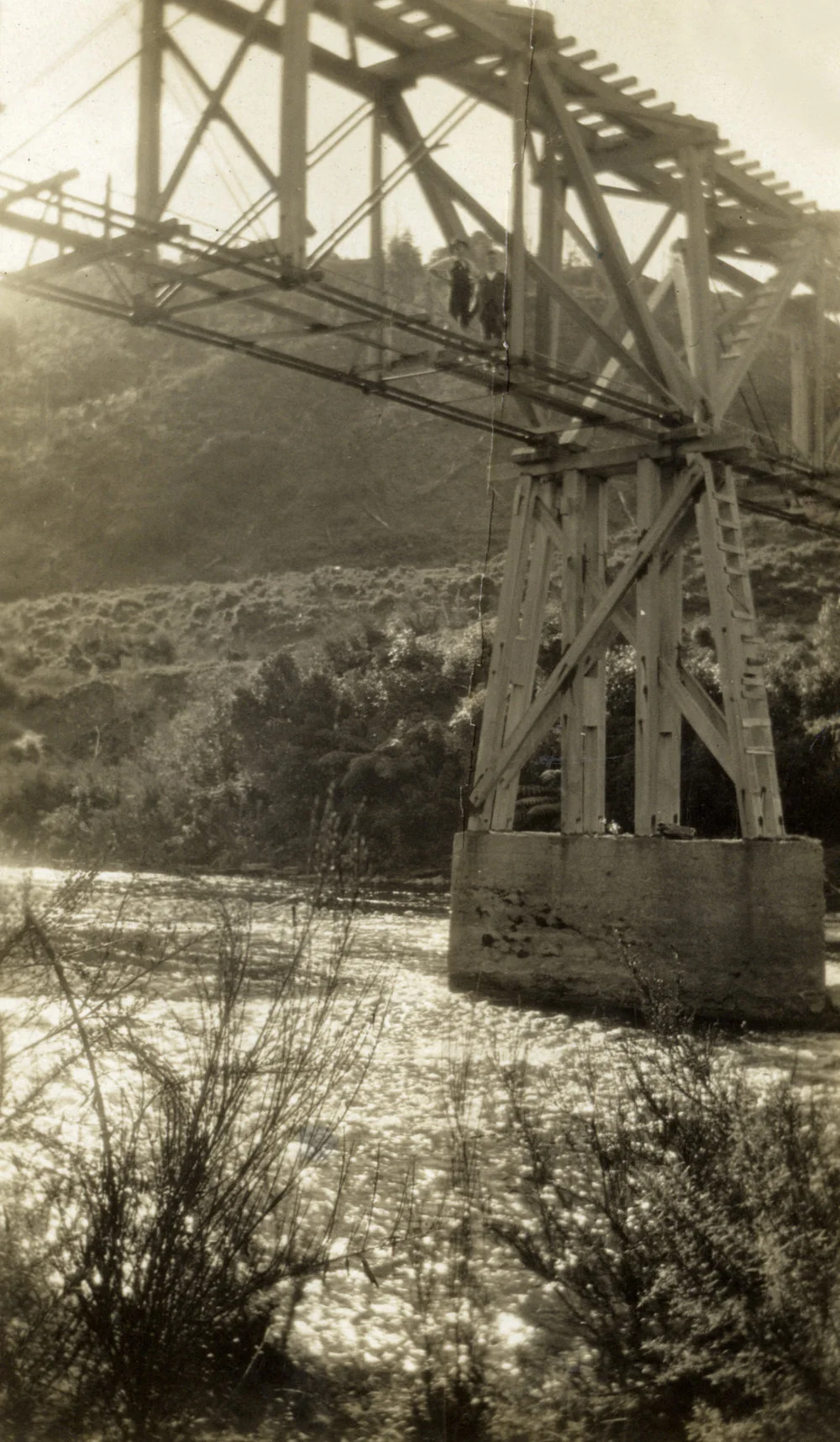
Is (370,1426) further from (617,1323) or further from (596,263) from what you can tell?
(596,263)

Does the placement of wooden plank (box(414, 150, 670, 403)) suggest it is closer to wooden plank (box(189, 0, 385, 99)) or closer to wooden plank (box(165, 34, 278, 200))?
wooden plank (box(189, 0, 385, 99))

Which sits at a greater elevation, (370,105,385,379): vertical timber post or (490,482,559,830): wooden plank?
(370,105,385,379): vertical timber post

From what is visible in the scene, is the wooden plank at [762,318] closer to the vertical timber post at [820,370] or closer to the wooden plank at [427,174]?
the vertical timber post at [820,370]

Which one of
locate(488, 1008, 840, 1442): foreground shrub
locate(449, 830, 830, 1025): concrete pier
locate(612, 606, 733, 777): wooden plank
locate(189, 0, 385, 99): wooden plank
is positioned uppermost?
locate(189, 0, 385, 99): wooden plank

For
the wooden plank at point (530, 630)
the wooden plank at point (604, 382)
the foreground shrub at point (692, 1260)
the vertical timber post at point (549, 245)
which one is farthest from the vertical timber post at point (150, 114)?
the foreground shrub at point (692, 1260)

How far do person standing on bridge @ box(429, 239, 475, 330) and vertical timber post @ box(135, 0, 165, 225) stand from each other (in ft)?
8.38

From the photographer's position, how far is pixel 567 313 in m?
16.3

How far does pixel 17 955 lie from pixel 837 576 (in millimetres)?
42540

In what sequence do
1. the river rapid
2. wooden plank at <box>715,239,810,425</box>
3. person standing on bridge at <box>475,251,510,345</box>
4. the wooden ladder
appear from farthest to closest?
wooden plank at <box>715,239,810,425</box>, the wooden ladder, person standing on bridge at <box>475,251,510,345</box>, the river rapid

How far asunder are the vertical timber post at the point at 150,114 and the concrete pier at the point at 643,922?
6893 mm

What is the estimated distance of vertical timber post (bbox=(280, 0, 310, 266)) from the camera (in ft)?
38.3

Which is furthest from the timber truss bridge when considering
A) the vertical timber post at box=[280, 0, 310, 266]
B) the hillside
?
the hillside

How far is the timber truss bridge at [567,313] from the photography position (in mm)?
12086

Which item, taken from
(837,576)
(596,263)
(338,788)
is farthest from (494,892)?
(837,576)
